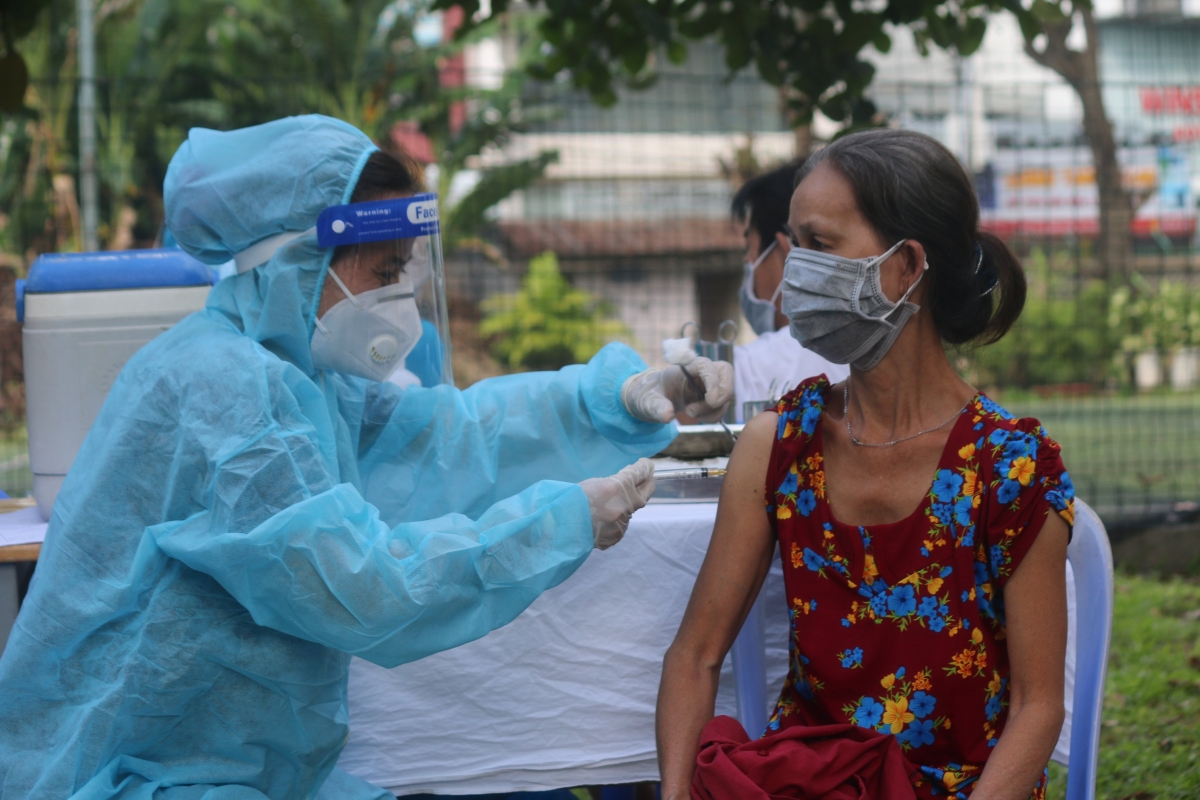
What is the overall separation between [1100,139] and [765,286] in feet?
16.0

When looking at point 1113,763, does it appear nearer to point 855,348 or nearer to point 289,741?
point 855,348

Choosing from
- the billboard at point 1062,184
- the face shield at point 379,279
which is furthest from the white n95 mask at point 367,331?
the billboard at point 1062,184

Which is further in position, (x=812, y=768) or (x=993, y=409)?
(x=993, y=409)

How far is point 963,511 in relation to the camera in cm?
176

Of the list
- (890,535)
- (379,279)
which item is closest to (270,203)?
(379,279)

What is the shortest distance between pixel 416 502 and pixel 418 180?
2.00 ft

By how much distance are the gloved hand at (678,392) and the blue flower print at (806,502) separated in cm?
27

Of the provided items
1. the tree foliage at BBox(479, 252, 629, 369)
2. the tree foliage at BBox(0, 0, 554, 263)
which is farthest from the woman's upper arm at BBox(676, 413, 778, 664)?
the tree foliage at BBox(479, 252, 629, 369)

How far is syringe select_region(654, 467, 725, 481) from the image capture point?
2.35 metres

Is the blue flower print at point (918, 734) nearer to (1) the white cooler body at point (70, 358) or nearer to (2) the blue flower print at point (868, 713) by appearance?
(2) the blue flower print at point (868, 713)

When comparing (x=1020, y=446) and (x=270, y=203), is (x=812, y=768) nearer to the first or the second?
(x=1020, y=446)

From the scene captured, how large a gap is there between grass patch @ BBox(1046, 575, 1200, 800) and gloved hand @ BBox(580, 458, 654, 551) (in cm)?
214

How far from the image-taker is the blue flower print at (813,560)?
6.07ft

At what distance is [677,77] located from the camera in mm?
6590
